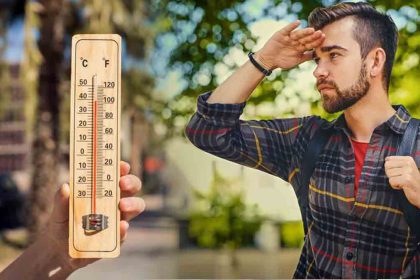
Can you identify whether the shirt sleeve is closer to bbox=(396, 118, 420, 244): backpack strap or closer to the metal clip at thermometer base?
bbox=(396, 118, 420, 244): backpack strap

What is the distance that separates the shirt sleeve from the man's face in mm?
212

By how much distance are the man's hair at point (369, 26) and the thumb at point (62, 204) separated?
4.50 ft

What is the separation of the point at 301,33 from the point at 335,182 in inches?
27.6

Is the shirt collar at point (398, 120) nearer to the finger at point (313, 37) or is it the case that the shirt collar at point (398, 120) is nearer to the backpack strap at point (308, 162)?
the backpack strap at point (308, 162)

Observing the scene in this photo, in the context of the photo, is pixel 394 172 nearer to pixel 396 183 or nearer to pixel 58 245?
pixel 396 183

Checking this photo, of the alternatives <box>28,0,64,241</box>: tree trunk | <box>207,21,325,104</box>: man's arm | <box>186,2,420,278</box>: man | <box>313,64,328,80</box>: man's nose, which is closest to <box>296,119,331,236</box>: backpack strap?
<box>186,2,420,278</box>: man

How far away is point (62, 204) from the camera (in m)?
3.03

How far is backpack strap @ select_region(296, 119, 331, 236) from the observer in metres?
3.25

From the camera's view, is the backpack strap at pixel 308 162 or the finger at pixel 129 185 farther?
the backpack strap at pixel 308 162

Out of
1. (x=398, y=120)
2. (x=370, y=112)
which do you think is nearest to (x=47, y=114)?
(x=370, y=112)

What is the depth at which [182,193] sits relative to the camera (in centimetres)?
367

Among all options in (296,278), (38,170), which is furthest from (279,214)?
(38,170)

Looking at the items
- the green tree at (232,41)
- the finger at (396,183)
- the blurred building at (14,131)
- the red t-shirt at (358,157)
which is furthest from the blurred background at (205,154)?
the blurred building at (14,131)

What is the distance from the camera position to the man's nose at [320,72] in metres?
3.19
